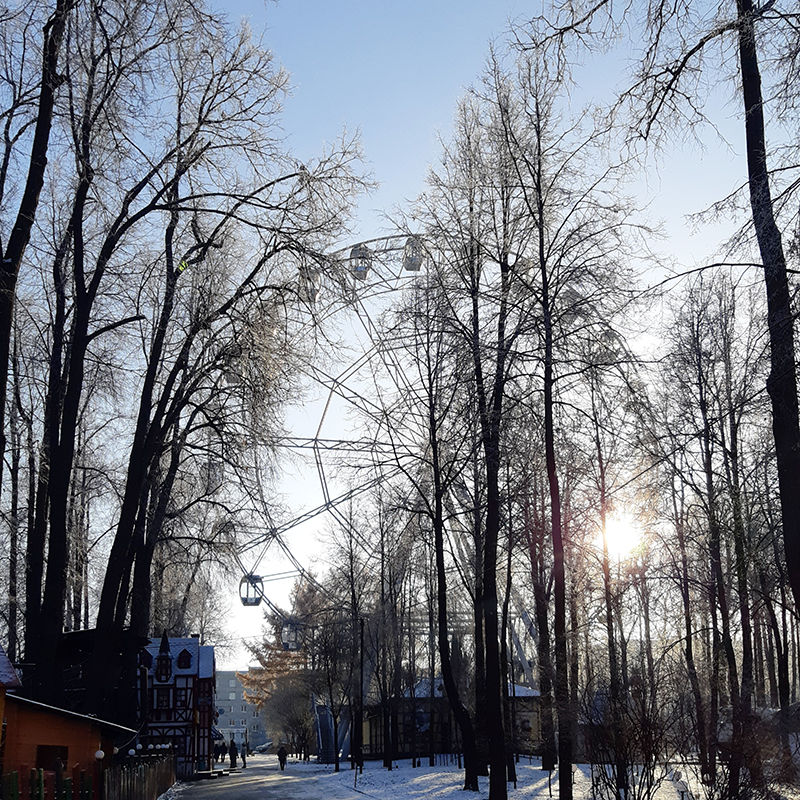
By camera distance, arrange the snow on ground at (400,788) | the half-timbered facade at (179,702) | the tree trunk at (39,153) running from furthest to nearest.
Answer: the half-timbered facade at (179,702)
the snow on ground at (400,788)
the tree trunk at (39,153)

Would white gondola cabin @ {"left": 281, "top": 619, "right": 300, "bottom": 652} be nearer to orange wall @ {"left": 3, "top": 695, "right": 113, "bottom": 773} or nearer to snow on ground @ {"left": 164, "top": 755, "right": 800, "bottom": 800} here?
snow on ground @ {"left": 164, "top": 755, "right": 800, "bottom": 800}

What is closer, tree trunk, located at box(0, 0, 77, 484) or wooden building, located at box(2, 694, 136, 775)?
wooden building, located at box(2, 694, 136, 775)

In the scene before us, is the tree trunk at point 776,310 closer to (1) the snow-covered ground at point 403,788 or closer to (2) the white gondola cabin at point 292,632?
(1) the snow-covered ground at point 403,788

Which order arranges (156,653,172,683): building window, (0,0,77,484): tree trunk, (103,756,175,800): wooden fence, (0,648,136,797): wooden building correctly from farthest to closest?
(156,653,172,683): building window < (103,756,175,800): wooden fence < (0,0,77,484): tree trunk < (0,648,136,797): wooden building

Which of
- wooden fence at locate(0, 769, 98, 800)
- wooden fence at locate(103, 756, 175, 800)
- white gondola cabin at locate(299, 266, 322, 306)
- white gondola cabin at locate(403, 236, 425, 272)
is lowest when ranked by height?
wooden fence at locate(103, 756, 175, 800)

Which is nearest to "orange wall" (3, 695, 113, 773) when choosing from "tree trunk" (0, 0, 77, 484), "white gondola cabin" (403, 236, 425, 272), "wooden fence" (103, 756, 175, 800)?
"wooden fence" (103, 756, 175, 800)

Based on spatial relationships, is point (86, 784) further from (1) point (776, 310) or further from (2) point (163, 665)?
(2) point (163, 665)

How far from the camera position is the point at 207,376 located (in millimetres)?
16484

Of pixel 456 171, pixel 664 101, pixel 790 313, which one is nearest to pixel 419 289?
pixel 456 171

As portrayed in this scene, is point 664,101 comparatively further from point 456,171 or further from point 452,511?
point 452,511

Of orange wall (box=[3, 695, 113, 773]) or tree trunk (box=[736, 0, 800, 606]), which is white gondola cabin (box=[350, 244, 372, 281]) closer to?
tree trunk (box=[736, 0, 800, 606])

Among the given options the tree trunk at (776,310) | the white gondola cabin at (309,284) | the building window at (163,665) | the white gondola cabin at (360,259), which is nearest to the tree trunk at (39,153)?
the white gondola cabin at (309,284)

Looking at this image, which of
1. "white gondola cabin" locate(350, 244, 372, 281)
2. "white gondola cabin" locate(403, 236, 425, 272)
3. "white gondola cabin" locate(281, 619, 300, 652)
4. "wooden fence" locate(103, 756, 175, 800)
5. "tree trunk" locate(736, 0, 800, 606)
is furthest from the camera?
"white gondola cabin" locate(281, 619, 300, 652)

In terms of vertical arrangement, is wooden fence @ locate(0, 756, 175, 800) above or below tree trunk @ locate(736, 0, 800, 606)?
below
